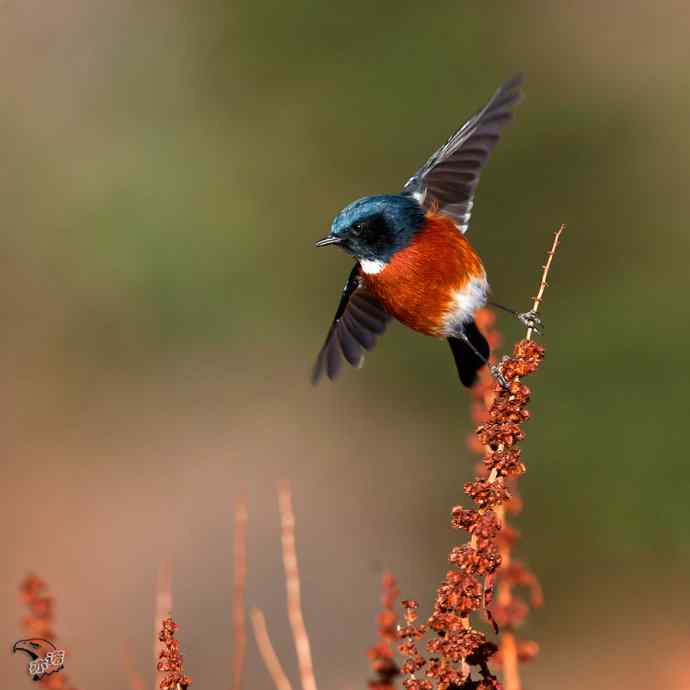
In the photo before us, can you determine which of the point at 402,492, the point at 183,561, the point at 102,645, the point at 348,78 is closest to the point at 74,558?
the point at 183,561

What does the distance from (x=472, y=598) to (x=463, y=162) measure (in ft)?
11.1

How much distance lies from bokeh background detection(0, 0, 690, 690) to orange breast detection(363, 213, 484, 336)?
144 inches

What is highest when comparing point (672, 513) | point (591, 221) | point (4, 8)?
point (4, 8)

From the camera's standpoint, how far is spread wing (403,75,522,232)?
18.4ft

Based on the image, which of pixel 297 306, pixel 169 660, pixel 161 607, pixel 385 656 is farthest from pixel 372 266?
pixel 297 306

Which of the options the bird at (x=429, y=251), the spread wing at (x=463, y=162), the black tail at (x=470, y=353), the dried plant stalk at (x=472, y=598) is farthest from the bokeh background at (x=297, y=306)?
the dried plant stalk at (x=472, y=598)

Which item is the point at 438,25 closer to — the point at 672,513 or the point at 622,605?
the point at 672,513

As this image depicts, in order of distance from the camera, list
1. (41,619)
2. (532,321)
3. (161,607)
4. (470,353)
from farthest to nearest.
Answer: (470,353) → (532,321) → (161,607) → (41,619)

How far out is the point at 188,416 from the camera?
38.7 ft

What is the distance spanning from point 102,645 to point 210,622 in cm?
75

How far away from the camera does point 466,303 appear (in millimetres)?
5293

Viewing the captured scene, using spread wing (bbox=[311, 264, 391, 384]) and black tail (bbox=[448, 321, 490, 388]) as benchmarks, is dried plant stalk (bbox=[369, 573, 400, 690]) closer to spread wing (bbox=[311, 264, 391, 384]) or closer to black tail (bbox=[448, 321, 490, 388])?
black tail (bbox=[448, 321, 490, 388])

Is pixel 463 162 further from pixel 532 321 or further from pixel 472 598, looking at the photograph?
pixel 472 598

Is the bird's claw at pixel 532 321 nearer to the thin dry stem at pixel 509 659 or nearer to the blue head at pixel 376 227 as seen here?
the thin dry stem at pixel 509 659
